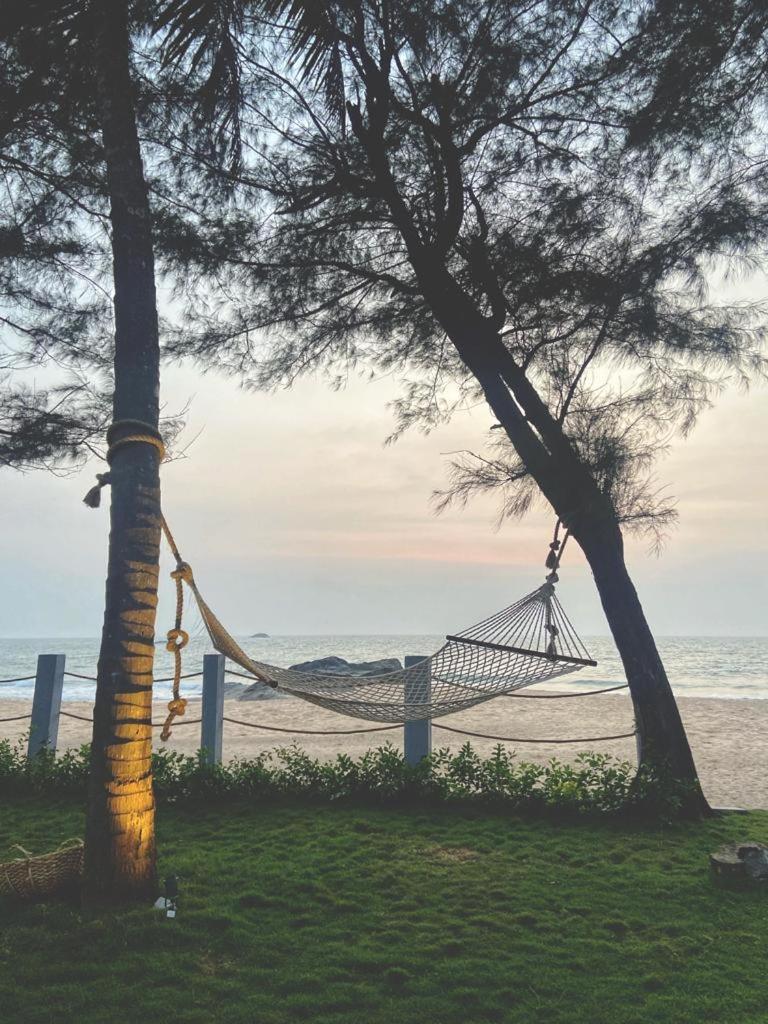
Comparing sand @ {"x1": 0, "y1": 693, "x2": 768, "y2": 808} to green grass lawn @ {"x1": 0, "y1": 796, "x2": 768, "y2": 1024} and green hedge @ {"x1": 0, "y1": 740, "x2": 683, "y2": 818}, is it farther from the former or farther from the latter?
green grass lawn @ {"x1": 0, "y1": 796, "x2": 768, "y2": 1024}

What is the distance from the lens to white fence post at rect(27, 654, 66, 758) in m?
4.39

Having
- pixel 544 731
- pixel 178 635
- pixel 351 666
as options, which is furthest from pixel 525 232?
pixel 351 666

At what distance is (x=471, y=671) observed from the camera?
10.5ft

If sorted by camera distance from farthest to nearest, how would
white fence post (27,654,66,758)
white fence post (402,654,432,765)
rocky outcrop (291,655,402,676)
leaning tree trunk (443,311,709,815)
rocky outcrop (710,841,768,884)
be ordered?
rocky outcrop (291,655,402,676), white fence post (27,654,66,758), leaning tree trunk (443,311,709,815), white fence post (402,654,432,765), rocky outcrop (710,841,768,884)

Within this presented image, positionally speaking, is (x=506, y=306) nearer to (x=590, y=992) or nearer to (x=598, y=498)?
(x=598, y=498)

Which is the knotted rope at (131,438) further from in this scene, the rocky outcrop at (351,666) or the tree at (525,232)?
the rocky outcrop at (351,666)

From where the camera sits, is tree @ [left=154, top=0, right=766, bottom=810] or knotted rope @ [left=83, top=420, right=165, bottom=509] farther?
tree @ [left=154, top=0, right=766, bottom=810]

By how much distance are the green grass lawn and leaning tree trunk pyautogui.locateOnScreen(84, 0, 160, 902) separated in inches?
8.5

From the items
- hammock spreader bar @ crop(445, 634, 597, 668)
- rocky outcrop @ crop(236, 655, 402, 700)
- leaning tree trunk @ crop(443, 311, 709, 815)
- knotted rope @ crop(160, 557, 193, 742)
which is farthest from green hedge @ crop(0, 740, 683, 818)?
rocky outcrop @ crop(236, 655, 402, 700)

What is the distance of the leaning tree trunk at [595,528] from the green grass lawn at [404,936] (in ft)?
1.71

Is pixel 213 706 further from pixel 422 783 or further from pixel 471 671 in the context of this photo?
pixel 471 671

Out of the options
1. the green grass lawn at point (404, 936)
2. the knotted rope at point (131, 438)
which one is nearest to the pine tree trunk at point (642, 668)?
the green grass lawn at point (404, 936)

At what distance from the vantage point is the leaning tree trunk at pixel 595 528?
3.70 meters

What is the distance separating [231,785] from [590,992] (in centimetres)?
→ 237
